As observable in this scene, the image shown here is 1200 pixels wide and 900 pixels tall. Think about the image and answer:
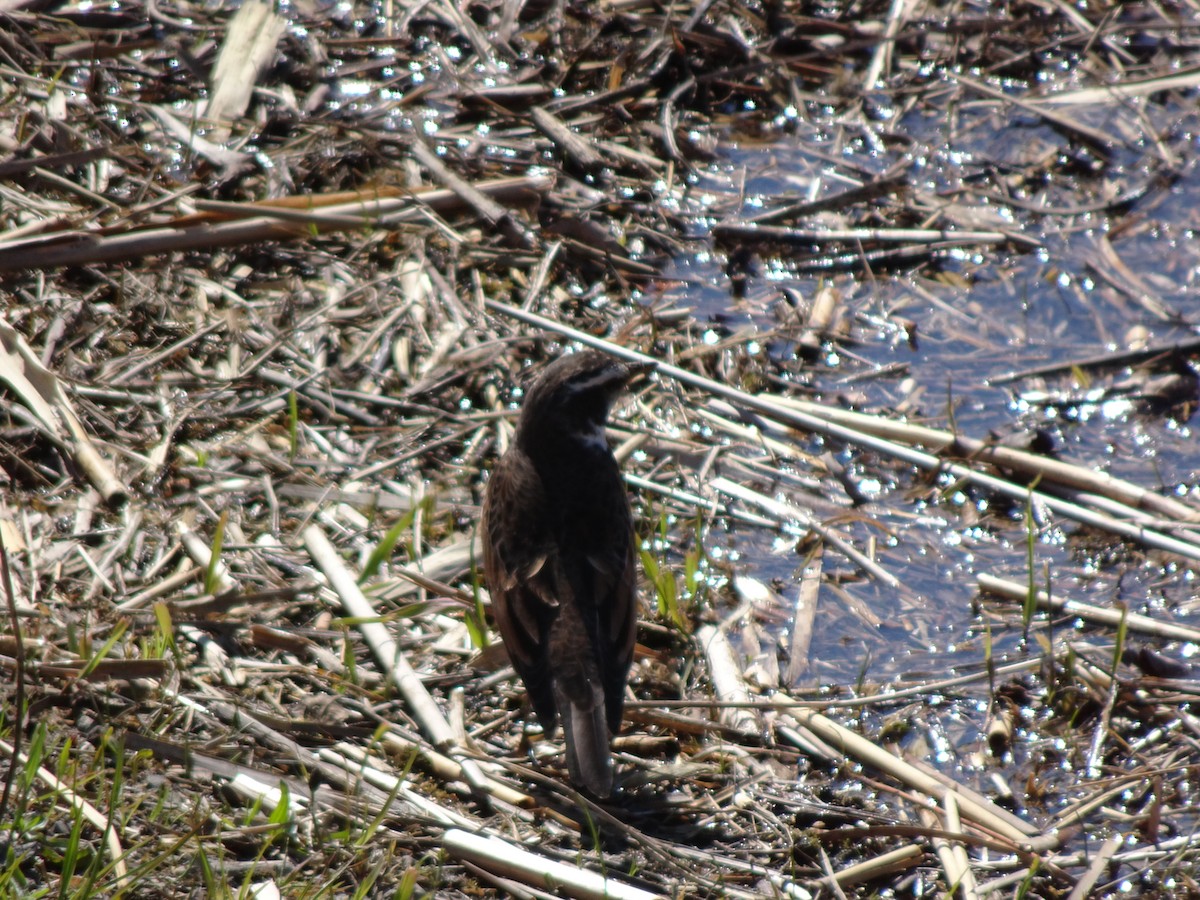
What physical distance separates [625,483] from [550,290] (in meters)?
1.31

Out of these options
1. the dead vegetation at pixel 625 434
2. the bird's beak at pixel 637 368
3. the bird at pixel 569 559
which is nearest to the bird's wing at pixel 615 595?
the bird at pixel 569 559

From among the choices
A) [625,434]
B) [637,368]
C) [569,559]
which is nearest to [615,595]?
[569,559]

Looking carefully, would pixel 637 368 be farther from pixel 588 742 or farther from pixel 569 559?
pixel 588 742

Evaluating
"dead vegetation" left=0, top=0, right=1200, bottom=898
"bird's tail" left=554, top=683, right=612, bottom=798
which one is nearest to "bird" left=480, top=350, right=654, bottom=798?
"bird's tail" left=554, top=683, right=612, bottom=798

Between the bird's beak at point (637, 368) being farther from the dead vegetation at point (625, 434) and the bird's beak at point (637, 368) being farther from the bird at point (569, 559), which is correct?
the dead vegetation at point (625, 434)

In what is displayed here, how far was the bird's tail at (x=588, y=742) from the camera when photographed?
440 centimetres

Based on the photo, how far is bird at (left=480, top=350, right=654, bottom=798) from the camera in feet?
15.1

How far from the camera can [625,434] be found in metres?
6.16

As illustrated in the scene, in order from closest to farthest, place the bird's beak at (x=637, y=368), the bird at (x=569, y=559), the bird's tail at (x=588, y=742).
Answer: the bird's tail at (x=588, y=742) < the bird at (x=569, y=559) < the bird's beak at (x=637, y=368)

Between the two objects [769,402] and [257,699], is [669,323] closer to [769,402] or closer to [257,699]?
[769,402]

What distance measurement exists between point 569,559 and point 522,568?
0.18 m

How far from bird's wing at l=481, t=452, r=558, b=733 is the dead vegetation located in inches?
12.1

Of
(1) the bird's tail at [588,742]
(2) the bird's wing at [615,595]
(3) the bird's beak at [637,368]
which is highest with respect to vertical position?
(3) the bird's beak at [637,368]

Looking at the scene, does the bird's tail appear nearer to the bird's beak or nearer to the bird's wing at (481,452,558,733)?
the bird's wing at (481,452,558,733)
